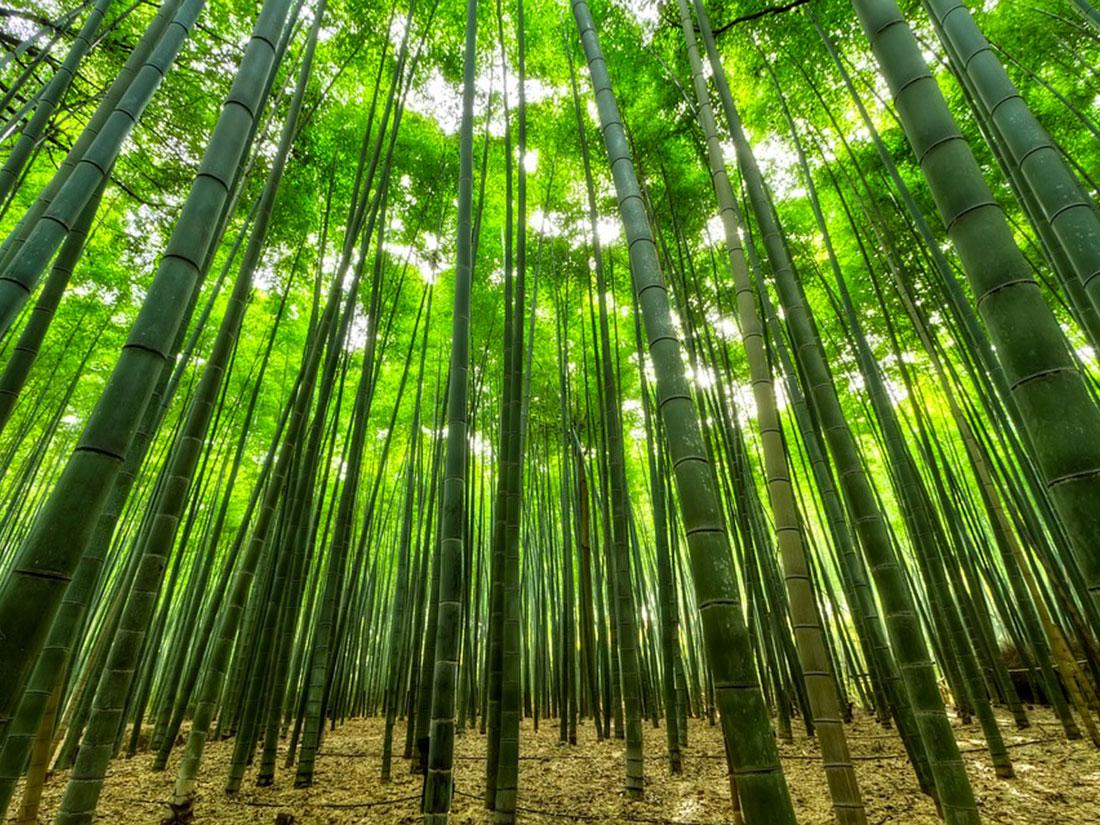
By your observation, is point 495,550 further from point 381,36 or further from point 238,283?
point 381,36

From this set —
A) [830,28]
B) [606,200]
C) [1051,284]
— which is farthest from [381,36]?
[1051,284]

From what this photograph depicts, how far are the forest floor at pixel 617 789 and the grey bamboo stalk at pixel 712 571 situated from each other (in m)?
1.85

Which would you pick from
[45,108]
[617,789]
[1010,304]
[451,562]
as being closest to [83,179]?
[45,108]

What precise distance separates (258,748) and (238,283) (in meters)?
4.37

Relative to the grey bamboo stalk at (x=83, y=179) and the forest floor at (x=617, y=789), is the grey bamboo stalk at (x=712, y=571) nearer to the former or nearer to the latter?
the grey bamboo stalk at (x=83, y=179)

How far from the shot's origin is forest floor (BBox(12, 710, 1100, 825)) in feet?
8.01

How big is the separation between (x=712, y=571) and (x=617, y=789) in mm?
2654

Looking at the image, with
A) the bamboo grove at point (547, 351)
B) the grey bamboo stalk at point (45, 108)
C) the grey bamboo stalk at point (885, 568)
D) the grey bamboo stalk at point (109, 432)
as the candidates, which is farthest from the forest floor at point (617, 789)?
the grey bamboo stalk at point (45, 108)

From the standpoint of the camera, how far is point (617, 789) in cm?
295

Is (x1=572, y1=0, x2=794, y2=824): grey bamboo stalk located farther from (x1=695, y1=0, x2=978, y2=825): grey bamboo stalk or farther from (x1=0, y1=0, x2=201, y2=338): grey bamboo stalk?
(x1=0, y1=0, x2=201, y2=338): grey bamboo stalk

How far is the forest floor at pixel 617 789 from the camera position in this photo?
244cm

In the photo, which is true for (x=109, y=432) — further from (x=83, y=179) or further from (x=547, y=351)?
(x=547, y=351)

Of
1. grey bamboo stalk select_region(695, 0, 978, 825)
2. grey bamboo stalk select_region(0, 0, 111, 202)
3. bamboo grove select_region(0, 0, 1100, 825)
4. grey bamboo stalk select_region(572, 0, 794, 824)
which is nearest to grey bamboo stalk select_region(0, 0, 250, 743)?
bamboo grove select_region(0, 0, 1100, 825)

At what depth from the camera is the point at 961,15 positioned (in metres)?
1.12
